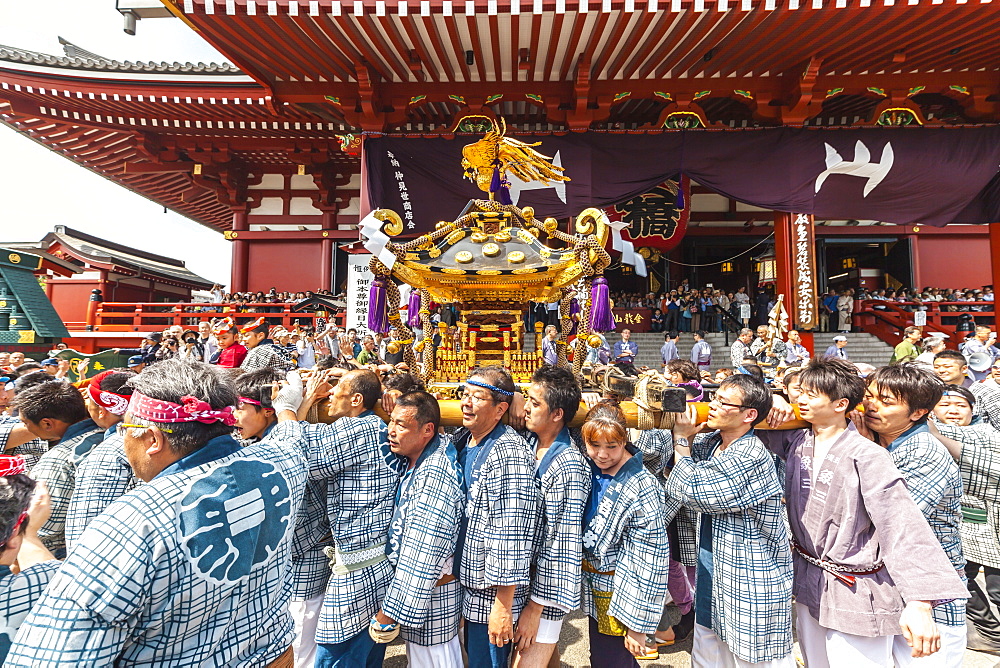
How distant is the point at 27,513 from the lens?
122cm

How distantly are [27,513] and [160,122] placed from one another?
10.8 m

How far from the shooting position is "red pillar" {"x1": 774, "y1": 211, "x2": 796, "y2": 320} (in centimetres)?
823

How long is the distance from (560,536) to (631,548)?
33cm

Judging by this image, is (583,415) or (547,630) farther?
(583,415)

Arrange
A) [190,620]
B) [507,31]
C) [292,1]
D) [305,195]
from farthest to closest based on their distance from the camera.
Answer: [305,195] → [507,31] → [292,1] → [190,620]

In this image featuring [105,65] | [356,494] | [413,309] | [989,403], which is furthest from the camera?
[105,65]

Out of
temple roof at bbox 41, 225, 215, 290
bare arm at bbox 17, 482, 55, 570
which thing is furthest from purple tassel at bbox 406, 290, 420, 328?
temple roof at bbox 41, 225, 215, 290

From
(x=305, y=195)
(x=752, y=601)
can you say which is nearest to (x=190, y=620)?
(x=752, y=601)

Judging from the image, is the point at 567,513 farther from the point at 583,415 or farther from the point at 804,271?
the point at 804,271

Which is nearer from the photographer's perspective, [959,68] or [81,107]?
[959,68]

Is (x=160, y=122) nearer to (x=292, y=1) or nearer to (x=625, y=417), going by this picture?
(x=292, y=1)

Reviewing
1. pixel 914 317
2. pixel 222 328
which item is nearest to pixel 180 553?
pixel 222 328

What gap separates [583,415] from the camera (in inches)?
104

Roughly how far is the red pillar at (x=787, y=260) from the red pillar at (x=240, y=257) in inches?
474
